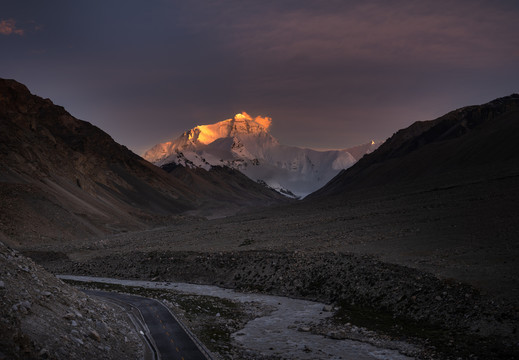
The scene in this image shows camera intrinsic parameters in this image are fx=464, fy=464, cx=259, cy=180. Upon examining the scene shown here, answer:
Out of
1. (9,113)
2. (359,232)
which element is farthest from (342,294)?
(9,113)

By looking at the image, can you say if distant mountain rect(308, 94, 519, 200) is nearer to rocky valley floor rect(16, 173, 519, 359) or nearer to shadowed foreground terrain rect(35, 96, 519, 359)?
shadowed foreground terrain rect(35, 96, 519, 359)

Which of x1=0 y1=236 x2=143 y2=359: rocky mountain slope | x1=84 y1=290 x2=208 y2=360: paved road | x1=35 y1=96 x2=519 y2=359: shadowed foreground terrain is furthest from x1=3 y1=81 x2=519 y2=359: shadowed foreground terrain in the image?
x1=0 y1=236 x2=143 y2=359: rocky mountain slope

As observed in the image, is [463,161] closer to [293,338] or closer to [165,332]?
[293,338]

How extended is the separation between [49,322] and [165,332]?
1004cm

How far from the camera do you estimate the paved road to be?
81.1 ft

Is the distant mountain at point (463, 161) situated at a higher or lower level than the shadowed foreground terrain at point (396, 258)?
higher

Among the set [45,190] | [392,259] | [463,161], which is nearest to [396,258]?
[392,259]

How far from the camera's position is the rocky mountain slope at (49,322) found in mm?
17344

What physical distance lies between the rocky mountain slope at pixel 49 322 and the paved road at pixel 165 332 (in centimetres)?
143

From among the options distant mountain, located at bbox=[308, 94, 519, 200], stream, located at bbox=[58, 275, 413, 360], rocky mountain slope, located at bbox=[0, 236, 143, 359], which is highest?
distant mountain, located at bbox=[308, 94, 519, 200]

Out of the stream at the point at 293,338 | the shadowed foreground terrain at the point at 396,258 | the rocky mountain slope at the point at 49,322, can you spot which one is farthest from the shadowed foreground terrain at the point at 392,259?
the rocky mountain slope at the point at 49,322

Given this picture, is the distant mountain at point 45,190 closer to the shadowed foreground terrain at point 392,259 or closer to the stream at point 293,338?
the shadowed foreground terrain at point 392,259

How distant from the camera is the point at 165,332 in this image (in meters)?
29.3

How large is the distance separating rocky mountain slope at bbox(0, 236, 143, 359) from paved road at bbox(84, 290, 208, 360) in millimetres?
1430
